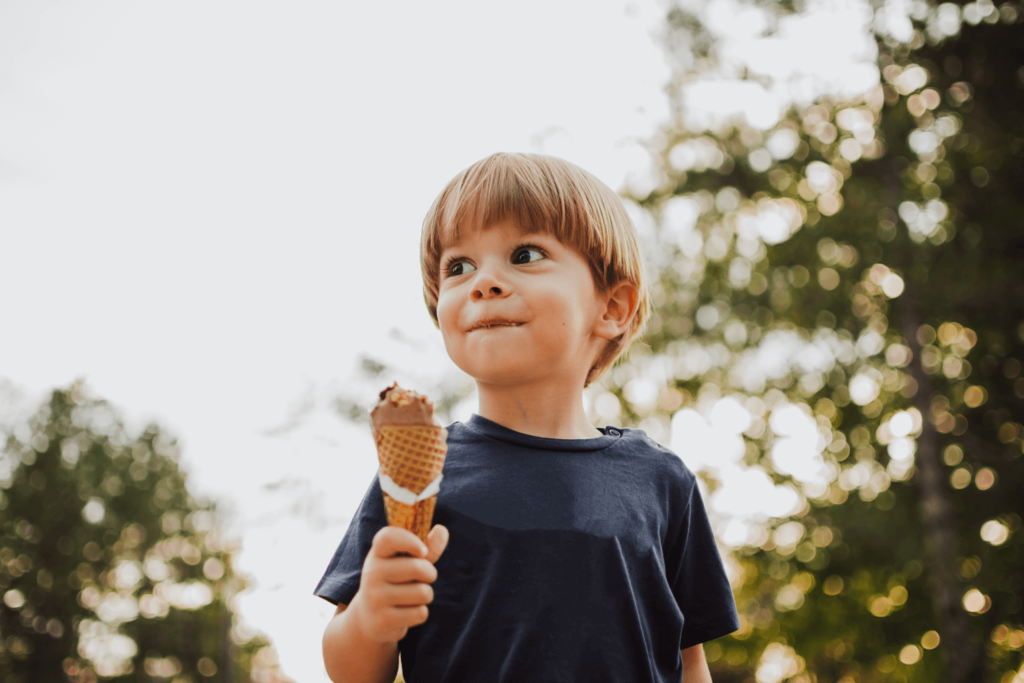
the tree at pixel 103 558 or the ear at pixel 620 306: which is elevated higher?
the ear at pixel 620 306

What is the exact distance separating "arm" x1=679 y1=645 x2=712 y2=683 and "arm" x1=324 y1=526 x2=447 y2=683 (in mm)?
850

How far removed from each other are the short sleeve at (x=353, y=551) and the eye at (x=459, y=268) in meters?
0.52

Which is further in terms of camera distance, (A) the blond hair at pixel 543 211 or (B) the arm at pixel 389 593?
(A) the blond hair at pixel 543 211

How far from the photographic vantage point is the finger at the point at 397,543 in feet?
4.29

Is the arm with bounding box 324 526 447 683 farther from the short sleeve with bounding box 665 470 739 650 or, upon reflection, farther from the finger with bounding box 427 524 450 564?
the short sleeve with bounding box 665 470 739 650

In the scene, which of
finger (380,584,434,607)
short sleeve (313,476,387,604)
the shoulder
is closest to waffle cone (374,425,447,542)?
finger (380,584,434,607)

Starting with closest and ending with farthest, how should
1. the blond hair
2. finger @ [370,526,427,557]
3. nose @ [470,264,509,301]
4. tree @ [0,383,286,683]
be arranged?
finger @ [370,526,427,557], nose @ [470,264,509,301], the blond hair, tree @ [0,383,286,683]

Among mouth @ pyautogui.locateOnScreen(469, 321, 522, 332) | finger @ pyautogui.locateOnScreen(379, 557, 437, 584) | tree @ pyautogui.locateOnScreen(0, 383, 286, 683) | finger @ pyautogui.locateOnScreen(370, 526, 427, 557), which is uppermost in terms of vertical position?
mouth @ pyautogui.locateOnScreen(469, 321, 522, 332)

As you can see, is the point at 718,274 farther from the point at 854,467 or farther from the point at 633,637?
the point at 633,637

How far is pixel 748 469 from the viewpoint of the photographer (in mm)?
12219

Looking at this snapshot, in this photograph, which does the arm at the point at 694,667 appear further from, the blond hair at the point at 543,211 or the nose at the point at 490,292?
the nose at the point at 490,292

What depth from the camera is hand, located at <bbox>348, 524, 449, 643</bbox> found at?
1.31 meters

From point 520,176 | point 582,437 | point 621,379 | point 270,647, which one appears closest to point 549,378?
point 582,437

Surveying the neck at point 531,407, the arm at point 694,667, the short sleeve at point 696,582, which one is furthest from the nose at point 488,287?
the arm at point 694,667
